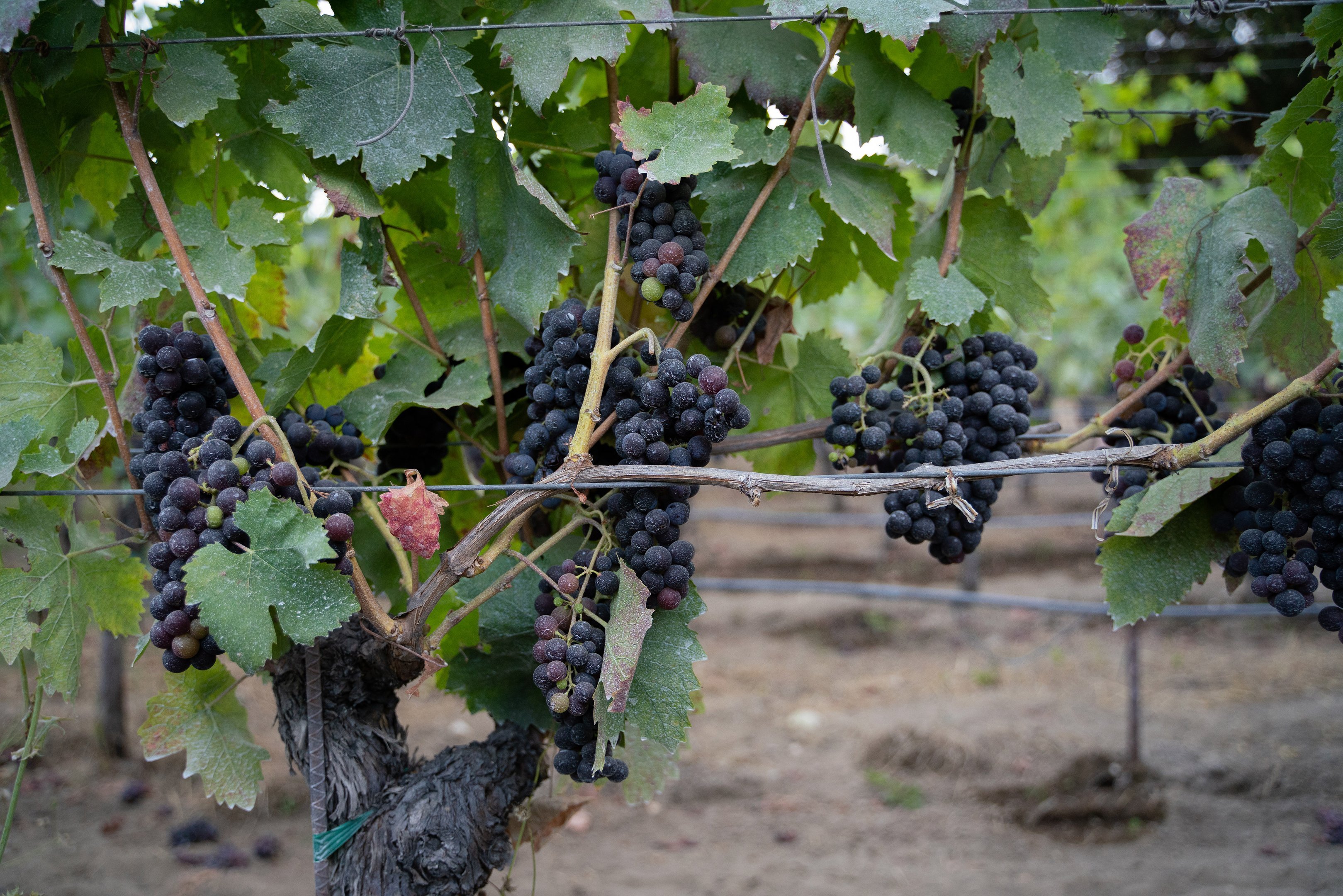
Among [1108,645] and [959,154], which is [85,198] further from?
[1108,645]

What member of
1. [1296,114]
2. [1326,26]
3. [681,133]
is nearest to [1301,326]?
[1296,114]

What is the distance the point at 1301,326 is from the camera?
1.66 metres

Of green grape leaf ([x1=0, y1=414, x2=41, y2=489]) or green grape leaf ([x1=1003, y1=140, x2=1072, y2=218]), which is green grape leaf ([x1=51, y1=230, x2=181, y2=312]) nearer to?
green grape leaf ([x1=0, y1=414, x2=41, y2=489])

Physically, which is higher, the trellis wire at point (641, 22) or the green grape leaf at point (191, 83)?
the trellis wire at point (641, 22)

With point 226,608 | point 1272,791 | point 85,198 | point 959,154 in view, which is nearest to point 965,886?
point 1272,791

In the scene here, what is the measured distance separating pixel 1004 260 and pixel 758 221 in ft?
1.97

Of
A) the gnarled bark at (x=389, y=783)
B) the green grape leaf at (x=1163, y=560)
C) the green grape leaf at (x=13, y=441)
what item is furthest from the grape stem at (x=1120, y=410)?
the green grape leaf at (x=13, y=441)

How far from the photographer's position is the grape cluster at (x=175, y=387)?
1413 mm

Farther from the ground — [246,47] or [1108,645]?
[246,47]

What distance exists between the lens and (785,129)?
1.52 metres

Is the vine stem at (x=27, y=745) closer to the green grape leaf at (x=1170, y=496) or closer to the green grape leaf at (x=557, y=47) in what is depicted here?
the green grape leaf at (x=557, y=47)

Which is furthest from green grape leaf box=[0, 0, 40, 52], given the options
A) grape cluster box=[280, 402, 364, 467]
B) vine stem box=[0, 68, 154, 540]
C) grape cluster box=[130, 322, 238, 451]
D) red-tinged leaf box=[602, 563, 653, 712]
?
red-tinged leaf box=[602, 563, 653, 712]

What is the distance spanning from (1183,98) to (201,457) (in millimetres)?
7669

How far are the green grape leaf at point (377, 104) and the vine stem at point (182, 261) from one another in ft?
0.74
